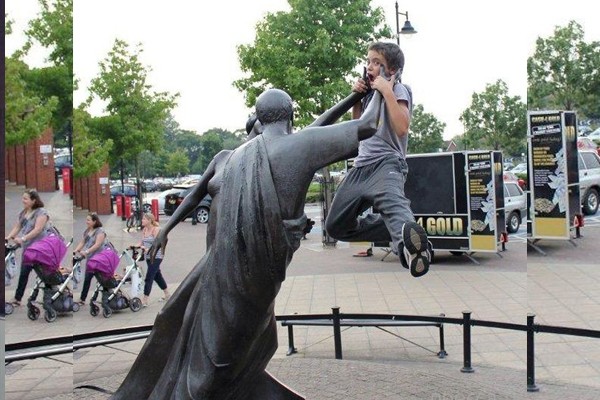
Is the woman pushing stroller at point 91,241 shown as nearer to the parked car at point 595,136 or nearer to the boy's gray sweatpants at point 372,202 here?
the boy's gray sweatpants at point 372,202

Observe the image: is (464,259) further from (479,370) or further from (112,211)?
(112,211)

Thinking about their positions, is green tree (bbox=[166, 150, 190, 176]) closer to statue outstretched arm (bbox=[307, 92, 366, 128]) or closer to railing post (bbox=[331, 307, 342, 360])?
railing post (bbox=[331, 307, 342, 360])

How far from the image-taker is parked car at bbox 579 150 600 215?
1203 centimetres

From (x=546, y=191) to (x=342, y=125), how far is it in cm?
888

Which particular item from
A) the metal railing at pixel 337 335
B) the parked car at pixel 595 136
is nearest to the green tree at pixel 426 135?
the metal railing at pixel 337 335

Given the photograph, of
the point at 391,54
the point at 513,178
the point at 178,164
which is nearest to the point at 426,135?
the point at 513,178

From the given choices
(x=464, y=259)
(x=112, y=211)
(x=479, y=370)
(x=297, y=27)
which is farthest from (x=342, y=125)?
(x=464, y=259)

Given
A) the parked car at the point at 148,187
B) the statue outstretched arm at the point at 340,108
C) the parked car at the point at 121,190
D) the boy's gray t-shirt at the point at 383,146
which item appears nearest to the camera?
the statue outstretched arm at the point at 340,108

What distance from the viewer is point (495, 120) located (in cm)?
930

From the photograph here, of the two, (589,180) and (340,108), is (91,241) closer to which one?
(340,108)

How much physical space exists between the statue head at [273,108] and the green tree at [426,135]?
593 centimetres

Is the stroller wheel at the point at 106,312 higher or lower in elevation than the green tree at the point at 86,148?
lower

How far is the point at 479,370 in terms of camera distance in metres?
7.18

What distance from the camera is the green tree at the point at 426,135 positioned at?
948cm
